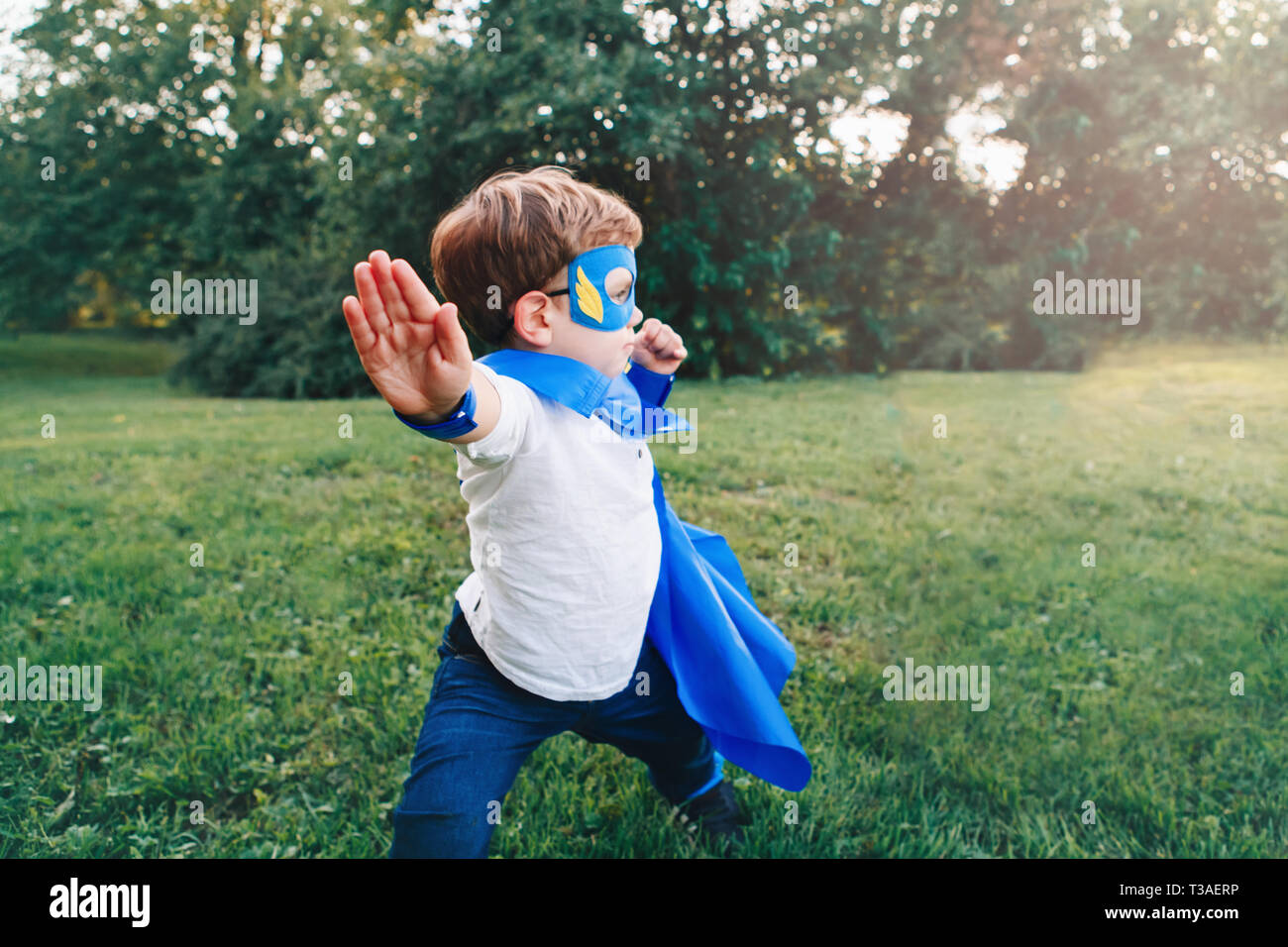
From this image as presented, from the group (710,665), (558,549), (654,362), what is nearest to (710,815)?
(710,665)

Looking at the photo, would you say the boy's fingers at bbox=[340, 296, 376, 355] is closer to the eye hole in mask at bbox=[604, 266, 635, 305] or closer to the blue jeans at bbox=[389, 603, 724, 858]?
the eye hole in mask at bbox=[604, 266, 635, 305]

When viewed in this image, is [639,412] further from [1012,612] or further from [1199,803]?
[1012,612]

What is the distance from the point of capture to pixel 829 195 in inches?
677

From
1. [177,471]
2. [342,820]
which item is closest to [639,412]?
[342,820]

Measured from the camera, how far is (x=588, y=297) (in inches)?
73.4

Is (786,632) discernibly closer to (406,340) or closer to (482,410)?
(482,410)

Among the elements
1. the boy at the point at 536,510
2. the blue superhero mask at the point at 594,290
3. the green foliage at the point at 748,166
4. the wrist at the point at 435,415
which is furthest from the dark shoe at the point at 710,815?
the green foliage at the point at 748,166

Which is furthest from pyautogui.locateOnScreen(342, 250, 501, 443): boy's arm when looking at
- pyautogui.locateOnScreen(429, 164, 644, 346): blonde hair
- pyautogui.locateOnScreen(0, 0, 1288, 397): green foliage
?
pyautogui.locateOnScreen(0, 0, 1288, 397): green foliage

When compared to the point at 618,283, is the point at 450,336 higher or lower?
lower

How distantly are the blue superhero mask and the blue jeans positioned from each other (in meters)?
0.73

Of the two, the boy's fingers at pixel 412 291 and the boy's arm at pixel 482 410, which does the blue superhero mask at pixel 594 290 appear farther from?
the boy's fingers at pixel 412 291

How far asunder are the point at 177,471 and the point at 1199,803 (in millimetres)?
6776

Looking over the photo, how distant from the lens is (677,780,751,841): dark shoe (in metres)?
2.52

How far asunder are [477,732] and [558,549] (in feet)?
1.36
